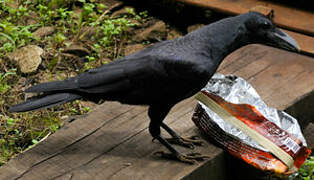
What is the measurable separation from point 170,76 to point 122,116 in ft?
2.48

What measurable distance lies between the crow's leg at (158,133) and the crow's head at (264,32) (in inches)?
24.9

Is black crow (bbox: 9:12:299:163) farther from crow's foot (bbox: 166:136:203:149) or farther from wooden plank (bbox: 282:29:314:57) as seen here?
wooden plank (bbox: 282:29:314:57)

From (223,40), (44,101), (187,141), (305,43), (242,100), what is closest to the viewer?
(223,40)

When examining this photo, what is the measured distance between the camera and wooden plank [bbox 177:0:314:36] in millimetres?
5023

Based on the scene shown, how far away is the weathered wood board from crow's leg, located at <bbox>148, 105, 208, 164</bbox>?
0.04 m

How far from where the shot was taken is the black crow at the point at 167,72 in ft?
10.1

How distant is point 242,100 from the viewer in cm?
359

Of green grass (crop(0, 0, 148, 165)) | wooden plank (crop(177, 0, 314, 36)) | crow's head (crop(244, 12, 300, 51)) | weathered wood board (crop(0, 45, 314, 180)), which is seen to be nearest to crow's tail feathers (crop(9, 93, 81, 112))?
weathered wood board (crop(0, 45, 314, 180))

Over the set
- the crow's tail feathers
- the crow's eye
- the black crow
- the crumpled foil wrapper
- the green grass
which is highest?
the crow's eye

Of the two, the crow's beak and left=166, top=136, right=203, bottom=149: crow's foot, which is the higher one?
the crow's beak

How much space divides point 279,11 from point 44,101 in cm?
283

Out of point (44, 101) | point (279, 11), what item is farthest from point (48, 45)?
point (279, 11)

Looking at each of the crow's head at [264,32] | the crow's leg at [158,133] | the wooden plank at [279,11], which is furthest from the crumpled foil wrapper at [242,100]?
the wooden plank at [279,11]

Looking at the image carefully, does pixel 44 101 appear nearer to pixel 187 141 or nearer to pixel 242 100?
pixel 187 141
